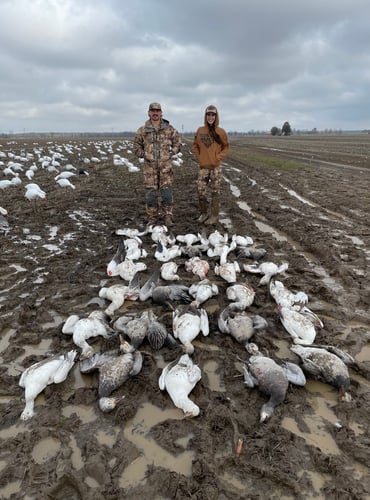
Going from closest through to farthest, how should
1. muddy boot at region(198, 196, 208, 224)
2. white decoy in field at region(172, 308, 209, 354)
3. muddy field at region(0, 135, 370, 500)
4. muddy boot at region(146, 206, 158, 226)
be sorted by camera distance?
muddy field at region(0, 135, 370, 500)
white decoy in field at region(172, 308, 209, 354)
muddy boot at region(146, 206, 158, 226)
muddy boot at region(198, 196, 208, 224)

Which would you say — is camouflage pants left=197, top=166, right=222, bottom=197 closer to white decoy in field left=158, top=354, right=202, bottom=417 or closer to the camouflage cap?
the camouflage cap

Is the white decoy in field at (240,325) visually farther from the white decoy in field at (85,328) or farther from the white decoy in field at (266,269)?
the white decoy in field at (85,328)

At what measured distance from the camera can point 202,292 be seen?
410 centimetres

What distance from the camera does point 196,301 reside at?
397 cm

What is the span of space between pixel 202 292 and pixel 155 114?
4253 millimetres

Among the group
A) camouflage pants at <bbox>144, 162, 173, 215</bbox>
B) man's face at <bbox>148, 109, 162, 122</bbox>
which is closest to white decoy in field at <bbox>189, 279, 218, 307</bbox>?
camouflage pants at <bbox>144, 162, 173, 215</bbox>

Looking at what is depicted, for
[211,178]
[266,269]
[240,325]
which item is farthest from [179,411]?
[211,178]

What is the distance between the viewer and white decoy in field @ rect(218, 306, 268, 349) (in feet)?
11.0

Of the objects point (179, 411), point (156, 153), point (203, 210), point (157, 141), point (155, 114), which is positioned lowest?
point (179, 411)

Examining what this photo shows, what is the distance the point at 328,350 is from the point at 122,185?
10.5m

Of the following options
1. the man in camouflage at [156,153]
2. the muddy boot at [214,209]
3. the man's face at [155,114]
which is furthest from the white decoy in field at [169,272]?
the man's face at [155,114]

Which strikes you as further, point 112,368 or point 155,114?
point 155,114

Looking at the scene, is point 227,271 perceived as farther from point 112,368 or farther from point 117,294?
point 112,368

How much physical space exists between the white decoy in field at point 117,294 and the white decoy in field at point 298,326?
6.16 feet
